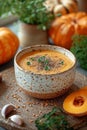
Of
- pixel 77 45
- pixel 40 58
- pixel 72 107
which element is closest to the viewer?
pixel 72 107

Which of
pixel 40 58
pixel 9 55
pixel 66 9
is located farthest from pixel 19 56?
pixel 66 9

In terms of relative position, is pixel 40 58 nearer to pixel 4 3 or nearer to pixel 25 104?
pixel 25 104

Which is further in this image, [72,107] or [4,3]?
[4,3]

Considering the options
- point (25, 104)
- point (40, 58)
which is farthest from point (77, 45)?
point (25, 104)

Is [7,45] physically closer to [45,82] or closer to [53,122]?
[45,82]

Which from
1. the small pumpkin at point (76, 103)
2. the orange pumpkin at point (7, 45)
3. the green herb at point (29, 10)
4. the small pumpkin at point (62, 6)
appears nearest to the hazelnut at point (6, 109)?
the small pumpkin at point (76, 103)

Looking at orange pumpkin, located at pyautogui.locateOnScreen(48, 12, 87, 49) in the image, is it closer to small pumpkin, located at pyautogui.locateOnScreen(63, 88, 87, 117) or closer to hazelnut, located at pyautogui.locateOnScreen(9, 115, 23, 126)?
small pumpkin, located at pyautogui.locateOnScreen(63, 88, 87, 117)

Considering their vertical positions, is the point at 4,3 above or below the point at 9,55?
above

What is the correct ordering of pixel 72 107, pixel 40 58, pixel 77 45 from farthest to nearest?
pixel 77 45, pixel 40 58, pixel 72 107
